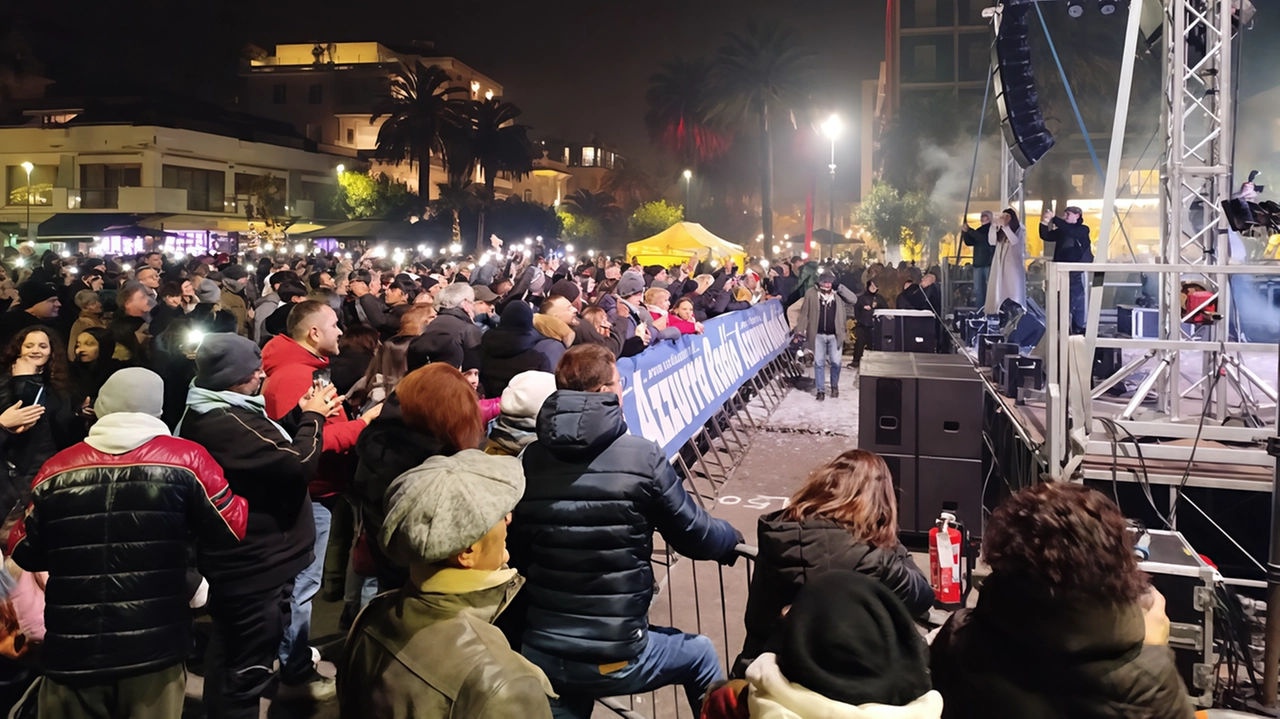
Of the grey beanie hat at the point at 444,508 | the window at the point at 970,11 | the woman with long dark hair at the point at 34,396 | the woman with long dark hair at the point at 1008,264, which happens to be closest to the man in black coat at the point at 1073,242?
the woman with long dark hair at the point at 1008,264

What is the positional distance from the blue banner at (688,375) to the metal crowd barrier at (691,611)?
3.73 ft

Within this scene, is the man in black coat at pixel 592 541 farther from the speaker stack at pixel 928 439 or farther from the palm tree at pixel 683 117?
the palm tree at pixel 683 117

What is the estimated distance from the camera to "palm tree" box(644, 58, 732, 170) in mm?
56344

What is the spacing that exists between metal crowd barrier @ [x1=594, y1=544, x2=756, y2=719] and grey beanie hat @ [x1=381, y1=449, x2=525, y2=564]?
8.77 feet

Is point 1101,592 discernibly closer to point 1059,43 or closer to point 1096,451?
point 1096,451

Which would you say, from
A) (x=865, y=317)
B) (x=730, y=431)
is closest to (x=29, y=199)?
(x=865, y=317)

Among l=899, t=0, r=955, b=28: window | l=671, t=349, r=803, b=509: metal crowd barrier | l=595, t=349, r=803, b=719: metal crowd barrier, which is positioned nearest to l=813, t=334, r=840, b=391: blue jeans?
l=671, t=349, r=803, b=509: metal crowd barrier

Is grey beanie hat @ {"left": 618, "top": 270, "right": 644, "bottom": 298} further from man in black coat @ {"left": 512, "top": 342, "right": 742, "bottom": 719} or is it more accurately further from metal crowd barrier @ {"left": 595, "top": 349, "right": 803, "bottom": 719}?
man in black coat @ {"left": 512, "top": 342, "right": 742, "bottom": 719}

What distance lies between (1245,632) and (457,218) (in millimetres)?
53818

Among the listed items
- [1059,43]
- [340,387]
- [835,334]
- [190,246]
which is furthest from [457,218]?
[340,387]

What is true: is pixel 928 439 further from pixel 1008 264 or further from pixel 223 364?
pixel 1008 264

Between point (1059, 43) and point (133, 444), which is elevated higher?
point (1059, 43)

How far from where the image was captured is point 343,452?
504 centimetres

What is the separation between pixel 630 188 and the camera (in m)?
101
